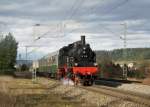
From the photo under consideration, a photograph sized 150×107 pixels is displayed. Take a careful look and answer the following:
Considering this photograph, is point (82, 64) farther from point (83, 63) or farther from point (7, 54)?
point (7, 54)

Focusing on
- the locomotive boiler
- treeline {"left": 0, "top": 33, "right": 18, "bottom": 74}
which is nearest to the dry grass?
the locomotive boiler

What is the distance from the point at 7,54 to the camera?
10675cm

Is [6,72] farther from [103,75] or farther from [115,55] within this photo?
[115,55]

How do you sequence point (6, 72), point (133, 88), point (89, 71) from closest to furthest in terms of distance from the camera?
point (133, 88) → point (89, 71) → point (6, 72)

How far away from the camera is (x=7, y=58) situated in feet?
344

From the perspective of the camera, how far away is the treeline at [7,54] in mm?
102688

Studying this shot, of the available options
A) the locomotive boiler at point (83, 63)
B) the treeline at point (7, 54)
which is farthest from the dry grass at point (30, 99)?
the treeline at point (7, 54)

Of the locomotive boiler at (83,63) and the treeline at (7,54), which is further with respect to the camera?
the treeline at (7,54)

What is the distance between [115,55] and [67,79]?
99.8 metres

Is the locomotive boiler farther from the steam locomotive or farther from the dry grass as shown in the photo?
the dry grass

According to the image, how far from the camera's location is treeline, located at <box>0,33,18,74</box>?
102688 millimetres

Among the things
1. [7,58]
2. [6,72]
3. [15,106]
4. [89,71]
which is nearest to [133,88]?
[89,71]

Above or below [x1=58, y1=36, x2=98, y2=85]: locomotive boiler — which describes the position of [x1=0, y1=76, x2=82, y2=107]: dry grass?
below

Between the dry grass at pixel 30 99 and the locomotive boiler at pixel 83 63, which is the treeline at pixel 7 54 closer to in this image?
the locomotive boiler at pixel 83 63
